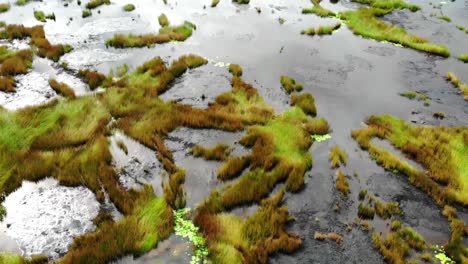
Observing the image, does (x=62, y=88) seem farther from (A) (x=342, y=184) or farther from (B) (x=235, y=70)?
(A) (x=342, y=184)

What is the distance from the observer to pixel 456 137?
17891 millimetres

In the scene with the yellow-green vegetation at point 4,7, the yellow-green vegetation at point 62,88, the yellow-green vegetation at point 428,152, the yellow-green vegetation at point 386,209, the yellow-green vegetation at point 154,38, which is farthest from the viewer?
the yellow-green vegetation at point 4,7

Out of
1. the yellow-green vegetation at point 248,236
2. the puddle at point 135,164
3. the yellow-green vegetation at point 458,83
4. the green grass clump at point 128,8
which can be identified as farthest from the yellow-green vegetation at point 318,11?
the yellow-green vegetation at point 248,236

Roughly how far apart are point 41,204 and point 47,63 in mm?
11702

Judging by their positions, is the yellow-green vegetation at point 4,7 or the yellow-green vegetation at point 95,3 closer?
the yellow-green vegetation at point 4,7

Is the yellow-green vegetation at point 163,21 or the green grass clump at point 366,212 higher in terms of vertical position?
the yellow-green vegetation at point 163,21

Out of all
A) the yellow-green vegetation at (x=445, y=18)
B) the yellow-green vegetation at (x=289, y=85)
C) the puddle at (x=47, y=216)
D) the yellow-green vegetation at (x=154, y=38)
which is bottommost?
the puddle at (x=47, y=216)

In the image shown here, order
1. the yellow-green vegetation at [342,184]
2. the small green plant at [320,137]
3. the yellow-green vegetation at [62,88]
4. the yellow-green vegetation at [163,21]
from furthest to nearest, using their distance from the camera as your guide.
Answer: the yellow-green vegetation at [163,21] < the yellow-green vegetation at [62,88] < the small green plant at [320,137] < the yellow-green vegetation at [342,184]

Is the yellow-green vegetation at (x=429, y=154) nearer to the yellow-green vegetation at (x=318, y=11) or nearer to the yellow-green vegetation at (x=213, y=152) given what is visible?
the yellow-green vegetation at (x=213, y=152)

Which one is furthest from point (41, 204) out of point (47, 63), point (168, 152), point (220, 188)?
point (47, 63)

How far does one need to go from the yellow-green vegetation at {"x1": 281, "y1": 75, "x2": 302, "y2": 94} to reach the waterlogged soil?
1.25 ft

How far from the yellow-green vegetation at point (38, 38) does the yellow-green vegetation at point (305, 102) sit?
45.0ft

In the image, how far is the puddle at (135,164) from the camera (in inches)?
590

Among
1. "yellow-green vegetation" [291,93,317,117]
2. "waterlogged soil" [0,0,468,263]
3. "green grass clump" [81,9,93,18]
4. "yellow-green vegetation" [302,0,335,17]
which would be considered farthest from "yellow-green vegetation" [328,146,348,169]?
"green grass clump" [81,9,93,18]
